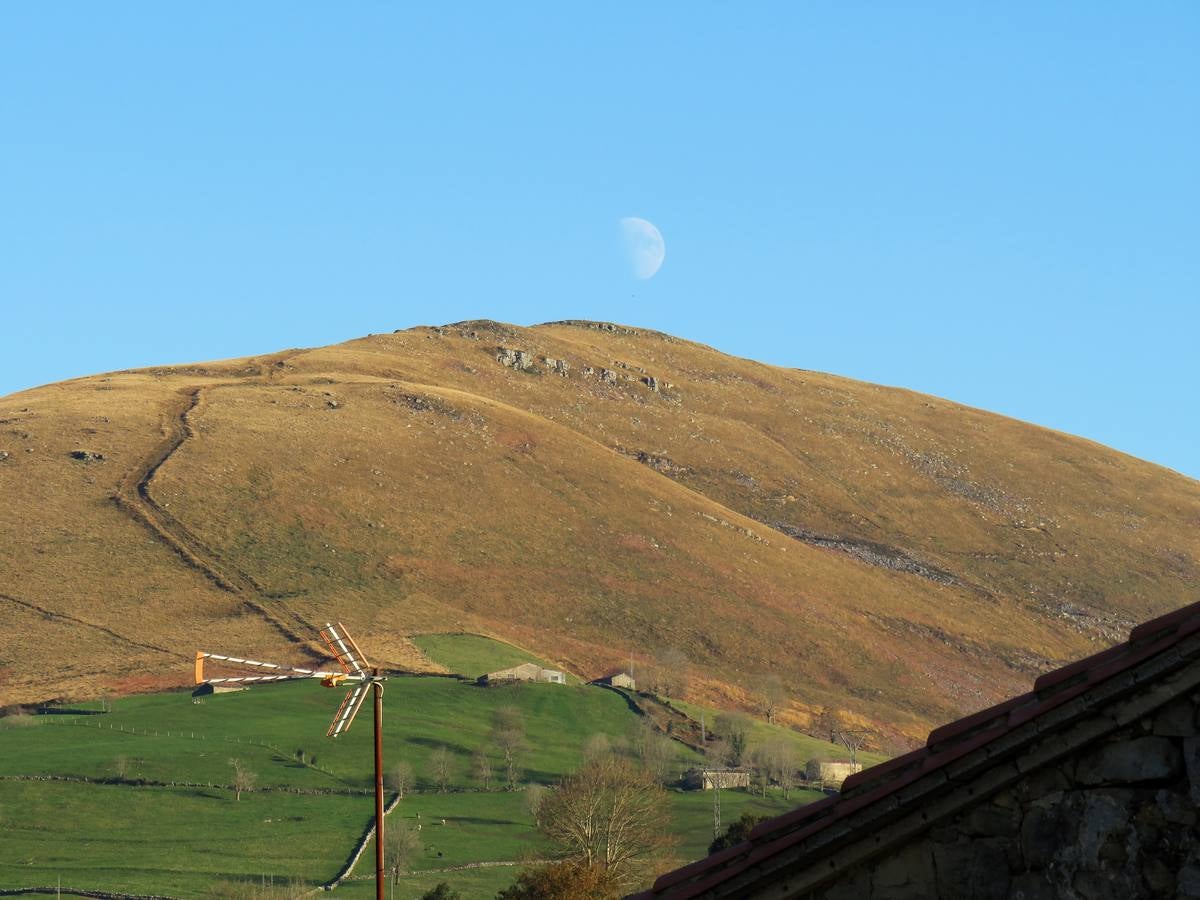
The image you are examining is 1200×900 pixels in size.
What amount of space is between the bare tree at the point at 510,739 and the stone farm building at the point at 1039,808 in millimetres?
125499

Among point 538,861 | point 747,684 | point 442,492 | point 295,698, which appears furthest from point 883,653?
point 538,861

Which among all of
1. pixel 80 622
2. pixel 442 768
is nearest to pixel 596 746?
pixel 442 768

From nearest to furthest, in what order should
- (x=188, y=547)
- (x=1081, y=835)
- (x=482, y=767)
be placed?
(x=1081, y=835) < (x=482, y=767) < (x=188, y=547)

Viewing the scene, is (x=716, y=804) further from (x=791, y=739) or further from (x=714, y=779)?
(x=791, y=739)

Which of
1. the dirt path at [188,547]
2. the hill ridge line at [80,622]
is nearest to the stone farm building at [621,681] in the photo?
the dirt path at [188,547]

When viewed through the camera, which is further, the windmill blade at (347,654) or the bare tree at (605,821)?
the bare tree at (605,821)

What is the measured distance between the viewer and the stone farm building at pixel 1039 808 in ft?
23.6

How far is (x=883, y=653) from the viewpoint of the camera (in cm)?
19200

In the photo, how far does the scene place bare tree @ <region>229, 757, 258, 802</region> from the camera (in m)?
122

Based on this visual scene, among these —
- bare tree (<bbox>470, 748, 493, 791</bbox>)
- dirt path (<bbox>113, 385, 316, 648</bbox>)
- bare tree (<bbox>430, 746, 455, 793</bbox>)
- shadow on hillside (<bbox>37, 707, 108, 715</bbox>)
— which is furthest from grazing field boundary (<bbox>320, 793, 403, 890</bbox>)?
dirt path (<bbox>113, 385, 316, 648</bbox>)

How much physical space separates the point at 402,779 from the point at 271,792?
33.6ft

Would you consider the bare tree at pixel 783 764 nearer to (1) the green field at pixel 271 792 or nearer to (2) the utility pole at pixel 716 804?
(1) the green field at pixel 271 792

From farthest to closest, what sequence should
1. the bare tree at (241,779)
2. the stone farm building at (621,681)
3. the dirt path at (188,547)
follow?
the stone farm building at (621,681)
the dirt path at (188,547)
the bare tree at (241,779)

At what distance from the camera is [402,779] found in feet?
418
